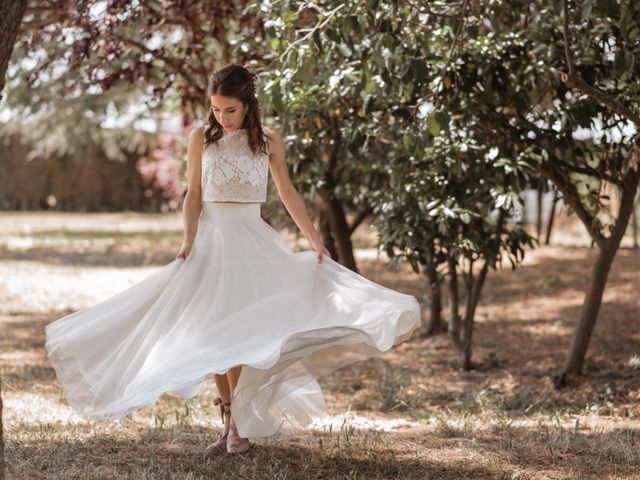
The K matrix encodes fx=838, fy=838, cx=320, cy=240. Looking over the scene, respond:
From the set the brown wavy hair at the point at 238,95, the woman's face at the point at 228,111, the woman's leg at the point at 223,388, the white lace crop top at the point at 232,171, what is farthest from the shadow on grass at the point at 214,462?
the woman's face at the point at 228,111

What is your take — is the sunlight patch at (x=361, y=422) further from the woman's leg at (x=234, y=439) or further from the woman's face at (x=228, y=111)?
the woman's face at (x=228, y=111)

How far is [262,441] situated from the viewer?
15.2 ft

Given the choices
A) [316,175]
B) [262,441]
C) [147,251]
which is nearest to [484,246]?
[316,175]

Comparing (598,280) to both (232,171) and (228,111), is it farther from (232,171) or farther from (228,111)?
(228,111)

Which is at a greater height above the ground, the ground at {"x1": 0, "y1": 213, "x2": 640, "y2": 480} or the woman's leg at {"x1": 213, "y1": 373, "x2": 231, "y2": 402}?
the woman's leg at {"x1": 213, "y1": 373, "x2": 231, "y2": 402}

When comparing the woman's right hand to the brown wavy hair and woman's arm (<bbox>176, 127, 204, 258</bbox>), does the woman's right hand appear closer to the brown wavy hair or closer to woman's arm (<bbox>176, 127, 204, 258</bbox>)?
woman's arm (<bbox>176, 127, 204, 258</bbox>)

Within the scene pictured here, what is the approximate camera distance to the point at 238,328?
3896 mm

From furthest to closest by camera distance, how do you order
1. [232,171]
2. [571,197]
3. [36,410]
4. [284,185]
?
[571,197] < [36,410] < [284,185] < [232,171]

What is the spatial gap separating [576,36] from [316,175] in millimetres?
2477

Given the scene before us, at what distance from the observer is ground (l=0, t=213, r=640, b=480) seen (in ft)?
13.5

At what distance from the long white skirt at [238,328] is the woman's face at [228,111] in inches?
16.1

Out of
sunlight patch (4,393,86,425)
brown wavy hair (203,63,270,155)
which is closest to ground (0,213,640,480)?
sunlight patch (4,393,86,425)

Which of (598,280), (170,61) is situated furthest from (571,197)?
(170,61)

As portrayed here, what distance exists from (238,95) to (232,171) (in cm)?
38
